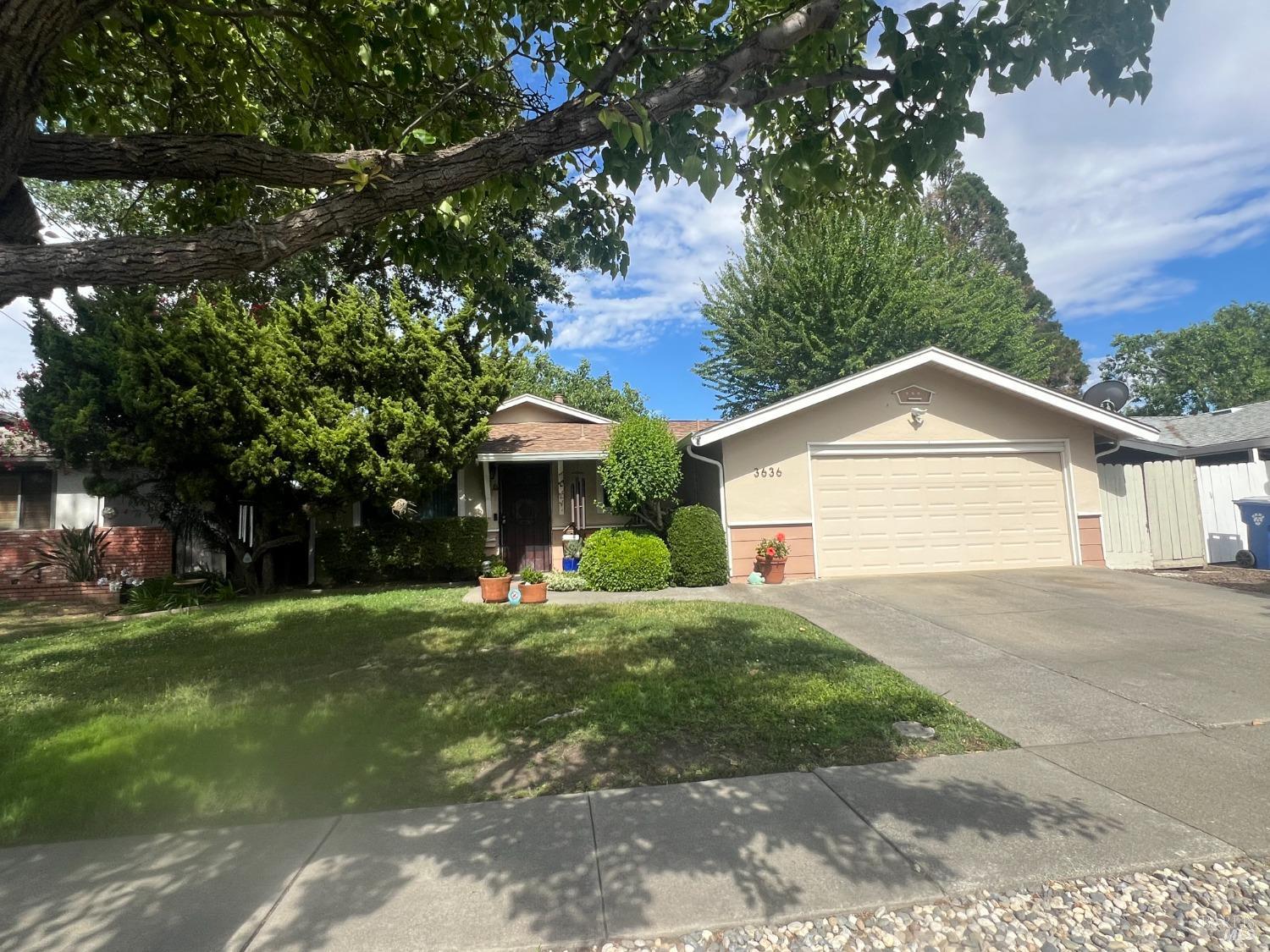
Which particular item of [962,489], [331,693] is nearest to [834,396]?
[962,489]

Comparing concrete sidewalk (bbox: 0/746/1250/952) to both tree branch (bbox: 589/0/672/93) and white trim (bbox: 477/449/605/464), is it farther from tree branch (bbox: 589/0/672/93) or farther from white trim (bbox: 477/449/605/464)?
white trim (bbox: 477/449/605/464)

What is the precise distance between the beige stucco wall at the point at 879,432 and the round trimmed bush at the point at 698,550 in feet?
1.67

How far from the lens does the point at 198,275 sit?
10.1ft

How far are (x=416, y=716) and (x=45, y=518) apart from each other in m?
12.8

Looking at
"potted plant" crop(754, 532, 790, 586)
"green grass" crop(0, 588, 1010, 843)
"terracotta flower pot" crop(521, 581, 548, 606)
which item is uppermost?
"potted plant" crop(754, 532, 790, 586)

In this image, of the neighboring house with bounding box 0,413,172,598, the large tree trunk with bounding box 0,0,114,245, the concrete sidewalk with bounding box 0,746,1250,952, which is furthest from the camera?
the neighboring house with bounding box 0,413,172,598

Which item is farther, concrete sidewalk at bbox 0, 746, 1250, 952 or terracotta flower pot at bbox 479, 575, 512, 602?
terracotta flower pot at bbox 479, 575, 512, 602

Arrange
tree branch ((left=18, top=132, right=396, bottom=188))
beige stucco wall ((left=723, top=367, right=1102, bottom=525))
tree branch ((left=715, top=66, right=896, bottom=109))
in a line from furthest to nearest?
1. beige stucco wall ((left=723, top=367, right=1102, bottom=525))
2. tree branch ((left=715, top=66, right=896, bottom=109))
3. tree branch ((left=18, top=132, right=396, bottom=188))

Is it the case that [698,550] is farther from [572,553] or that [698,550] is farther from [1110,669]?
[1110,669]

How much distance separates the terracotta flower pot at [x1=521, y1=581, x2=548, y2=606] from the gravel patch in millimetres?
7530

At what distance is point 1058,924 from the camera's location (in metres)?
2.46

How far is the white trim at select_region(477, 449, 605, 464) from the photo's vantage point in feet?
40.2

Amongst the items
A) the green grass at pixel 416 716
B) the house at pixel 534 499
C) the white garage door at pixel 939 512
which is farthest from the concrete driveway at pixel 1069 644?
the house at pixel 534 499

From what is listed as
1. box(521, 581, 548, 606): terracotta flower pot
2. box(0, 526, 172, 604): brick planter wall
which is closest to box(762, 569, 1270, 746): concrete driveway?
box(521, 581, 548, 606): terracotta flower pot
